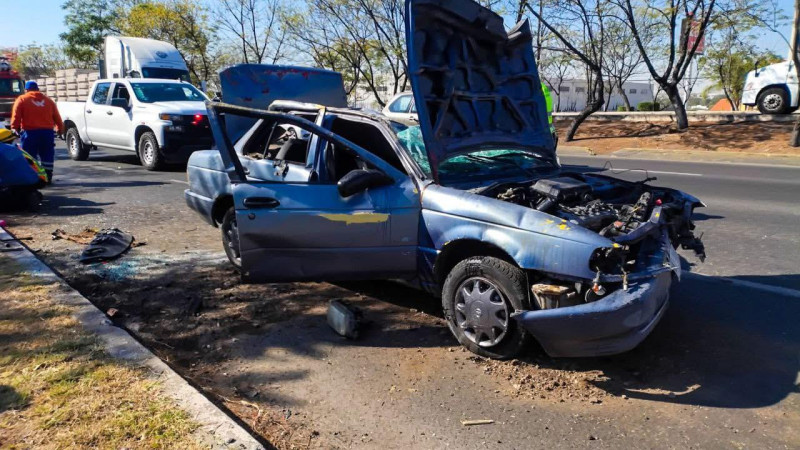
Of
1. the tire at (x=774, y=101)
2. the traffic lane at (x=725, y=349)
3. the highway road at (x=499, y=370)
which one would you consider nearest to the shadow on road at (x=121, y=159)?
the highway road at (x=499, y=370)

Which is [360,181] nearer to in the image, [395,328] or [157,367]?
[395,328]

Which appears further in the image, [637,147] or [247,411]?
[637,147]

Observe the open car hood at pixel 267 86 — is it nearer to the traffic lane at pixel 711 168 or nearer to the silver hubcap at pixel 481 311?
the silver hubcap at pixel 481 311

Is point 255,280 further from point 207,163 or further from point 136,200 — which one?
point 136,200

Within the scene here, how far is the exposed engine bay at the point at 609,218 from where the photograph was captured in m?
3.51

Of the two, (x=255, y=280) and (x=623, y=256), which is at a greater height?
(x=623, y=256)

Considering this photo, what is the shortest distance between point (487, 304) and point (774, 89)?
1961 cm

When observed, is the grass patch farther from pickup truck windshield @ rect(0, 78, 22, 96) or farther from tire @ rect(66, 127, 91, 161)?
pickup truck windshield @ rect(0, 78, 22, 96)

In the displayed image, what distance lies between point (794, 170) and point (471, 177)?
1222cm

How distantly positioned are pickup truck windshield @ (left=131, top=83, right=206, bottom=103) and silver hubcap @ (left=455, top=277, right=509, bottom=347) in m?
12.0

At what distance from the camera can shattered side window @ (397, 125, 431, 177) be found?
14.8ft

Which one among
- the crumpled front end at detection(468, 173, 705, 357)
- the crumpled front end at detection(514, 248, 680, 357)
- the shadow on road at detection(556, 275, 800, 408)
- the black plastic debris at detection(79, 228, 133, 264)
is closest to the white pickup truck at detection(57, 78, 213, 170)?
the black plastic debris at detection(79, 228, 133, 264)

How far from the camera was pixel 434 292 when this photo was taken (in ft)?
14.3

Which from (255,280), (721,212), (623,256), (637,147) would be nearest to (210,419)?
(255,280)
